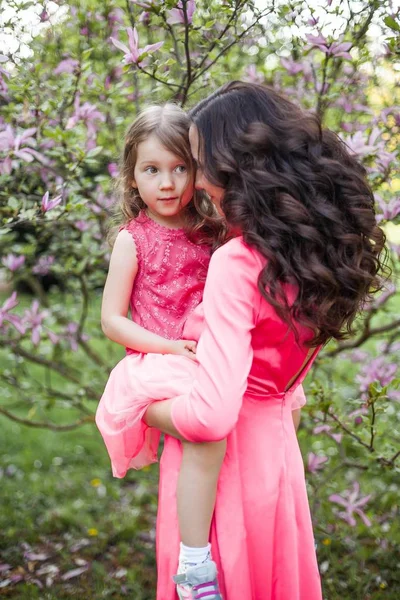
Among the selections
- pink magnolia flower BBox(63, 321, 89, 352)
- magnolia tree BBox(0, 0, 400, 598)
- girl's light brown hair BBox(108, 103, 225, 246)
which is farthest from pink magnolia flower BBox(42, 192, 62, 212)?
pink magnolia flower BBox(63, 321, 89, 352)

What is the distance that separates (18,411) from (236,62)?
3.58 meters

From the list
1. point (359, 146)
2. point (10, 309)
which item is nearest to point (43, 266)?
point (10, 309)

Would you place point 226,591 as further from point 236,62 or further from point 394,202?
point 236,62

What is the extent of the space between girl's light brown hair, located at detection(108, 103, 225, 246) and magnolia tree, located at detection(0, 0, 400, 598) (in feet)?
0.81

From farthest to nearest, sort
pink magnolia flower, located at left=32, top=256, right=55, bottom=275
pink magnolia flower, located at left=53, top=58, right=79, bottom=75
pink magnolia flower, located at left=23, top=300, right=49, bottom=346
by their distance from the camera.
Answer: pink magnolia flower, located at left=32, top=256, right=55, bottom=275
pink magnolia flower, located at left=23, top=300, right=49, bottom=346
pink magnolia flower, located at left=53, top=58, right=79, bottom=75

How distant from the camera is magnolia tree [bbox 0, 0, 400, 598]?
2475 millimetres

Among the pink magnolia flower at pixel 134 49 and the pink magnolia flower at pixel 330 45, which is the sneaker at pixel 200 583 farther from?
the pink magnolia flower at pixel 330 45

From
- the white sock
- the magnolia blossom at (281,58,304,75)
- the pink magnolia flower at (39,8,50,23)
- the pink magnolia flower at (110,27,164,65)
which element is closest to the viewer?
the white sock

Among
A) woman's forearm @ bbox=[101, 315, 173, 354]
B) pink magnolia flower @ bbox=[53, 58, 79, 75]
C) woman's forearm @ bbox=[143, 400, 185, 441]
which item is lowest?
woman's forearm @ bbox=[143, 400, 185, 441]

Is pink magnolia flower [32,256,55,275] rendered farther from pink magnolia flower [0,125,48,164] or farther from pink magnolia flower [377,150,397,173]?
pink magnolia flower [377,150,397,173]

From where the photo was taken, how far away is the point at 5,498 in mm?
4180

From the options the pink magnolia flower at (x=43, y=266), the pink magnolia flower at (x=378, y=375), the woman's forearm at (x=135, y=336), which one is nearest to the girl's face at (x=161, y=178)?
the woman's forearm at (x=135, y=336)

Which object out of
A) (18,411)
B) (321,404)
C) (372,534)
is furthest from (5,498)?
(321,404)

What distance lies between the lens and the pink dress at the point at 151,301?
1980 mm
